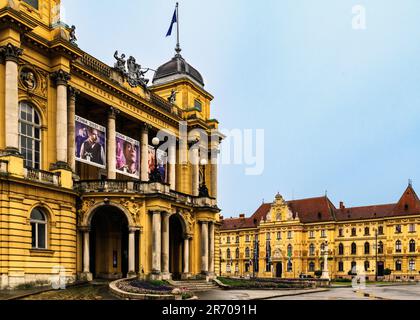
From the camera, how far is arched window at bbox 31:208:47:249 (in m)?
30.7

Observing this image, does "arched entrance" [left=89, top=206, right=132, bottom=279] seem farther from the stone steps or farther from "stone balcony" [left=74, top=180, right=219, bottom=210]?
the stone steps

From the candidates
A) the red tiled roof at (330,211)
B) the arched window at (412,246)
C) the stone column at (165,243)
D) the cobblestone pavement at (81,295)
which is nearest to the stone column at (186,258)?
the stone column at (165,243)

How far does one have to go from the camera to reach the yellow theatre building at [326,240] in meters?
103

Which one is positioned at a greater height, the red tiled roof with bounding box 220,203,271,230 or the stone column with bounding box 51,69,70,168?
the stone column with bounding box 51,69,70,168

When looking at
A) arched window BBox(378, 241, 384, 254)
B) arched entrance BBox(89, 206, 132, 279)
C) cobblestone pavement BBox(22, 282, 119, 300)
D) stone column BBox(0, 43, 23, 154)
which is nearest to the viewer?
cobblestone pavement BBox(22, 282, 119, 300)

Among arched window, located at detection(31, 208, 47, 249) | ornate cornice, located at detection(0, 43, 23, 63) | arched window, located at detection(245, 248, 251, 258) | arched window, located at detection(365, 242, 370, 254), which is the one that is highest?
ornate cornice, located at detection(0, 43, 23, 63)

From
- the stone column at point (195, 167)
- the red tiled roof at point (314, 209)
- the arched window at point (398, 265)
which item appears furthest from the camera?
the red tiled roof at point (314, 209)

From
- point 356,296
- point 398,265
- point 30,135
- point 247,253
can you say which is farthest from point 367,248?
point 30,135

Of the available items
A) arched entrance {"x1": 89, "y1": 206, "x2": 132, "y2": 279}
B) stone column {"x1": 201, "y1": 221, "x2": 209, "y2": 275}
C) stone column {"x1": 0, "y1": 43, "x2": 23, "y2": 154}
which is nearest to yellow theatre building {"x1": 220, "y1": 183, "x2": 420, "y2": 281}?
stone column {"x1": 201, "y1": 221, "x2": 209, "y2": 275}

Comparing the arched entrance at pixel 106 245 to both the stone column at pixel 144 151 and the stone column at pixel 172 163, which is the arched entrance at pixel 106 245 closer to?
the stone column at pixel 144 151

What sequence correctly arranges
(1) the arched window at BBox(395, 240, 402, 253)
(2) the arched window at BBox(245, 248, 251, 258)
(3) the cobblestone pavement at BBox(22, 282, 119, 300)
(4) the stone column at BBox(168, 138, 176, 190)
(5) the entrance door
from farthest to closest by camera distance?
1. (2) the arched window at BBox(245, 248, 251, 258)
2. (5) the entrance door
3. (1) the arched window at BBox(395, 240, 402, 253)
4. (4) the stone column at BBox(168, 138, 176, 190)
5. (3) the cobblestone pavement at BBox(22, 282, 119, 300)

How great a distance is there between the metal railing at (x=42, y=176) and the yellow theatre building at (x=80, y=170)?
86 millimetres

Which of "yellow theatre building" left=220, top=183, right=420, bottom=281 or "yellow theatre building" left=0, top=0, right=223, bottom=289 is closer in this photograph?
"yellow theatre building" left=0, top=0, right=223, bottom=289
